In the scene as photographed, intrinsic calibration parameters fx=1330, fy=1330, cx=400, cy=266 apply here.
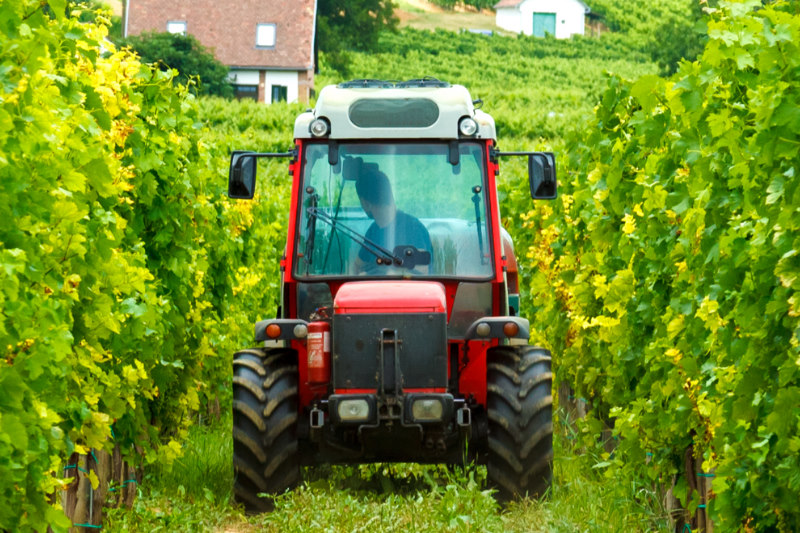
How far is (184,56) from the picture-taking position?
49.1m

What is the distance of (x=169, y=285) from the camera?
834 cm

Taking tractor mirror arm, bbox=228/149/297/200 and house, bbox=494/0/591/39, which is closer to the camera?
tractor mirror arm, bbox=228/149/297/200

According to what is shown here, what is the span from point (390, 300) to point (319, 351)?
1.85ft

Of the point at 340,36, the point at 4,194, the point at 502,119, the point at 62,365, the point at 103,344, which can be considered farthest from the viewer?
the point at 340,36

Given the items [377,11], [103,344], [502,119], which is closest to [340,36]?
[377,11]

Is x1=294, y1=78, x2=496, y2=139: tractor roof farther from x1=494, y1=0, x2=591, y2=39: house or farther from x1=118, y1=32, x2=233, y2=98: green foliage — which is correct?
x1=494, y1=0, x2=591, y2=39: house

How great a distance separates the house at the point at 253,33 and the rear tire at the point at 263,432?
48.8 m

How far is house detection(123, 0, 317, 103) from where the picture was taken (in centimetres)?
5666

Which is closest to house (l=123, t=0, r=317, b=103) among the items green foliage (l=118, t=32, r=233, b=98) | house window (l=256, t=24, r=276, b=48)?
house window (l=256, t=24, r=276, b=48)

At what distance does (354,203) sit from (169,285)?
4.33ft

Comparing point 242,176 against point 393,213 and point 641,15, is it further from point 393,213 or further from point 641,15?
point 641,15

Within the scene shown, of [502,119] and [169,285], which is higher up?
[502,119]

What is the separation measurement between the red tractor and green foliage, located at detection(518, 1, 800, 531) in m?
0.61

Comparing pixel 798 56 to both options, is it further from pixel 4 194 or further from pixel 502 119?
pixel 502 119
